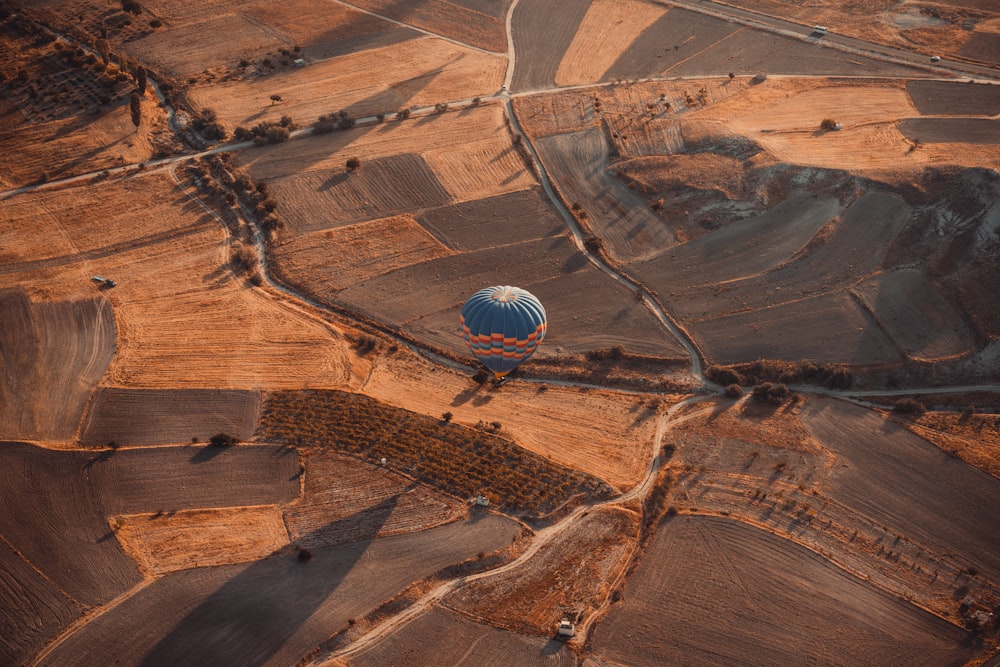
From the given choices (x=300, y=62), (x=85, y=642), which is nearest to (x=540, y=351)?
(x=85, y=642)

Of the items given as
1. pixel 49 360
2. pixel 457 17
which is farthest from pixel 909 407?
pixel 457 17

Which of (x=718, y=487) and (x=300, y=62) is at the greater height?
(x=300, y=62)

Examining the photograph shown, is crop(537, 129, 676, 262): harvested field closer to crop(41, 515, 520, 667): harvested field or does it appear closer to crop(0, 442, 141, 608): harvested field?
crop(41, 515, 520, 667): harvested field

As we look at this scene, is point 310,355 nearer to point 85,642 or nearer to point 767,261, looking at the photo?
point 85,642

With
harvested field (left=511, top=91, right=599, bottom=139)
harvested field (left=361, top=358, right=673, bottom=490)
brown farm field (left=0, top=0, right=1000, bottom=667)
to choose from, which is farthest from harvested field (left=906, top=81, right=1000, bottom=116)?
harvested field (left=361, top=358, right=673, bottom=490)

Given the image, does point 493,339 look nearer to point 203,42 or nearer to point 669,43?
point 669,43

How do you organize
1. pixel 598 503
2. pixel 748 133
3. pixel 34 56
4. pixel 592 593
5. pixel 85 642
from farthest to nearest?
pixel 34 56
pixel 748 133
pixel 598 503
pixel 592 593
pixel 85 642
